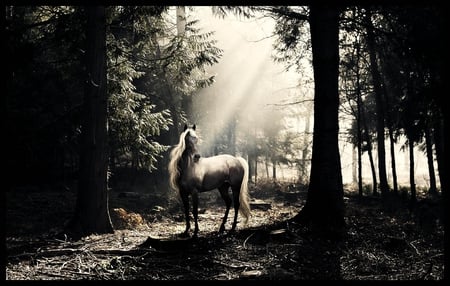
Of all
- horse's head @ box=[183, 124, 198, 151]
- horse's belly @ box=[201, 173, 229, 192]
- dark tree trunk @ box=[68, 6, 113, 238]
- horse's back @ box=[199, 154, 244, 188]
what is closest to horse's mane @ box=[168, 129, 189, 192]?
horse's head @ box=[183, 124, 198, 151]

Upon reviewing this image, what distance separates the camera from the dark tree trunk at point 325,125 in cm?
996

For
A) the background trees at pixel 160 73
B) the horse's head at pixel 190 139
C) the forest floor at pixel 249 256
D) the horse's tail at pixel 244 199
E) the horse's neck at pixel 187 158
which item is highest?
the background trees at pixel 160 73

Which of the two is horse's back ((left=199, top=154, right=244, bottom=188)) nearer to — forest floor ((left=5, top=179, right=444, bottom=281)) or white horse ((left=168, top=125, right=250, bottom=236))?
white horse ((left=168, top=125, right=250, bottom=236))

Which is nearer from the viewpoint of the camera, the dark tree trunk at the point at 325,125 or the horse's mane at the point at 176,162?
the dark tree trunk at the point at 325,125

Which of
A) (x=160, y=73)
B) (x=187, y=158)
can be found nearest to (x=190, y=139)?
(x=187, y=158)

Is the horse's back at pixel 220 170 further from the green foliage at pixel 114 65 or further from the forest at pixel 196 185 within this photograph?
the green foliage at pixel 114 65

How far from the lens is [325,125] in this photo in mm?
10078

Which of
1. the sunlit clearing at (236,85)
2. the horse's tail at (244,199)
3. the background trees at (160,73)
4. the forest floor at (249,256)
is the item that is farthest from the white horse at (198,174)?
the sunlit clearing at (236,85)

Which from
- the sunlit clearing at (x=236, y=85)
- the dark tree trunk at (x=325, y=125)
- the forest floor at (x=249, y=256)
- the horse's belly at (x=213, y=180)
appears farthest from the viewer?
the sunlit clearing at (x=236, y=85)

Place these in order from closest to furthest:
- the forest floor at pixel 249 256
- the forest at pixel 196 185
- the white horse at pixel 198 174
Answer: the forest floor at pixel 249 256, the forest at pixel 196 185, the white horse at pixel 198 174

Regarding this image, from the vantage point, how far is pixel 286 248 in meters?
8.27

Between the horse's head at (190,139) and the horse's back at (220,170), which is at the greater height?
the horse's head at (190,139)

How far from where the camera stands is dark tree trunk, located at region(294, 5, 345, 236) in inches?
392

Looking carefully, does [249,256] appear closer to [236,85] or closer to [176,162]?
[176,162]
